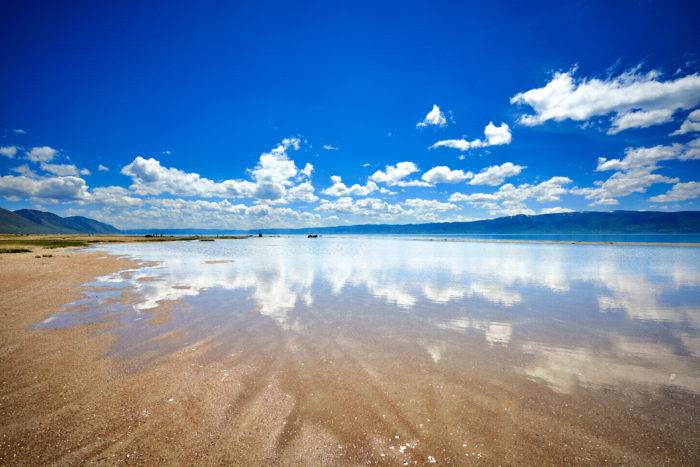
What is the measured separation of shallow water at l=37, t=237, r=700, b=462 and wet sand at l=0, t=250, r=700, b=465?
0.19ft

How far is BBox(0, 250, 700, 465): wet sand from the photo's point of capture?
5500 mm

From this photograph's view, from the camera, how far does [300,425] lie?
6262 millimetres

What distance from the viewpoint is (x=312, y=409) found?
6.83 m

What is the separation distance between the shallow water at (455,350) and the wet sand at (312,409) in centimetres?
6

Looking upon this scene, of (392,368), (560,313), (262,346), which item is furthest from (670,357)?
(262,346)

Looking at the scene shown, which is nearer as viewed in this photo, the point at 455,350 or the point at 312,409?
the point at 312,409

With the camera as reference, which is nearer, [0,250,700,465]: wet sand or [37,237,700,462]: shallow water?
[0,250,700,465]: wet sand

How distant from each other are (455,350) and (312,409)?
226 inches

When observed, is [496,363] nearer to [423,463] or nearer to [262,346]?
[423,463]

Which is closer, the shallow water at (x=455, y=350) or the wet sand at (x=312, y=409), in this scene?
the wet sand at (x=312, y=409)

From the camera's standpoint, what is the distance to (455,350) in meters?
10.4

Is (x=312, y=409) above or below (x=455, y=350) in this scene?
above

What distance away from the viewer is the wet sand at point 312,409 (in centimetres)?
550

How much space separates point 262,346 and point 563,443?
875 cm
